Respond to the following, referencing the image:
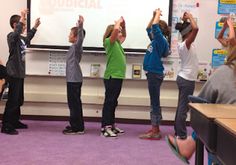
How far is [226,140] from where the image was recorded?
3.59 ft

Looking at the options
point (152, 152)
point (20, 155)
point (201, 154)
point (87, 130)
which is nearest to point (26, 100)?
point (87, 130)

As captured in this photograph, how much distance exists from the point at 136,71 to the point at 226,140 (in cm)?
358

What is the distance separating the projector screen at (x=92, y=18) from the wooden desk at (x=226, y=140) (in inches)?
135

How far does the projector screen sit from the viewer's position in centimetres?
457

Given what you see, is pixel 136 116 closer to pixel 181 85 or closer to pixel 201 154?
pixel 181 85

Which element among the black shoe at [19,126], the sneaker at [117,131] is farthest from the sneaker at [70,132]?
the black shoe at [19,126]

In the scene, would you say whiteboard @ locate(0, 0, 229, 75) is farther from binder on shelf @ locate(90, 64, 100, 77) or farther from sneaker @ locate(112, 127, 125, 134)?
sneaker @ locate(112, 127, 125, 134)

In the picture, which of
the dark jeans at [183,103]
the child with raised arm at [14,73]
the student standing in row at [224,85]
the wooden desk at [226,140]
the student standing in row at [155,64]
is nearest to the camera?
the wooden desk at [226,140]

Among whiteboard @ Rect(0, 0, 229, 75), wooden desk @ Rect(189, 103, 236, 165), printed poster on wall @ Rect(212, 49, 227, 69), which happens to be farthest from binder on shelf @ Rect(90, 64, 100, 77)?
wooden desk @ Rect(189, 103, 236, 165)

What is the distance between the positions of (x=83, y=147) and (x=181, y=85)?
118 cm

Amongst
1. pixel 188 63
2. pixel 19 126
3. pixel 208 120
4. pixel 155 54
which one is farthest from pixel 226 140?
pixel 19 126

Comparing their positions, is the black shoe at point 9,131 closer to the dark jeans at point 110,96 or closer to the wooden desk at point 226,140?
the dark jeans at point 110,96

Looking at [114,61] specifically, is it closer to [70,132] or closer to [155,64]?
[155,64]

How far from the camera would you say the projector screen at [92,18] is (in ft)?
15.0
